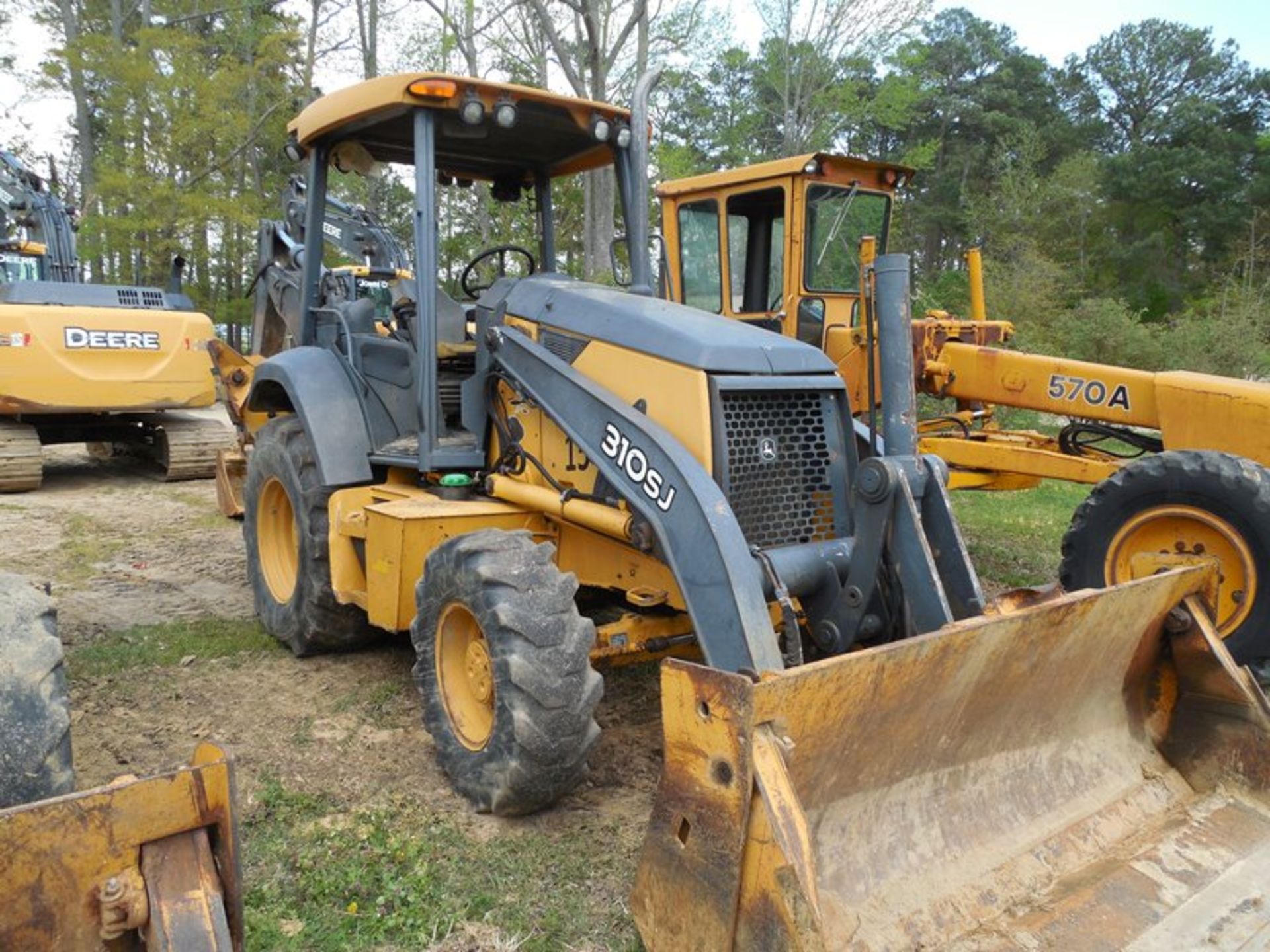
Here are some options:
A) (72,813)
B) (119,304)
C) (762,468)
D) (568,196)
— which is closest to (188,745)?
(72,813)

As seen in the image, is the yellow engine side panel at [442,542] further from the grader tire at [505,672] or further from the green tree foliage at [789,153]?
the green tree foliage at [789,153]

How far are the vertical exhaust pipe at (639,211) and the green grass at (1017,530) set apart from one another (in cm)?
335

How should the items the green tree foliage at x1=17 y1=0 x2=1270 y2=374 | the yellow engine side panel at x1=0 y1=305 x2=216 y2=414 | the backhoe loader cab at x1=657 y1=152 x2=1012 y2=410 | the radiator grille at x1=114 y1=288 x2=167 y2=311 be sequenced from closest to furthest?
the backhoe loader cab at x1=657 y1=152 x2=1012 y2=410, the yellow engine side panel at x1=0 y1=305 x2=216 y2=414, the radiator grille at x1=114 y1=288 x2=167 y2=311, the green tree foliage at x1=17 y1=0 x2=1270 y2=374

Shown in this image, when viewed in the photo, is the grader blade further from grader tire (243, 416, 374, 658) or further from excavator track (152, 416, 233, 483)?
excavator track (152, 416, 233, 483)

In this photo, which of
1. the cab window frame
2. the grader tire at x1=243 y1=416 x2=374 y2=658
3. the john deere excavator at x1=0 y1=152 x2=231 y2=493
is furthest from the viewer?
the john deere excavator at x1=0 y1=152 x2=231 y2=493

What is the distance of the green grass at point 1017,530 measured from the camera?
297 inches

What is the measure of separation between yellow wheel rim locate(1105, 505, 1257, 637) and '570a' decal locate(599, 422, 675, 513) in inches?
107

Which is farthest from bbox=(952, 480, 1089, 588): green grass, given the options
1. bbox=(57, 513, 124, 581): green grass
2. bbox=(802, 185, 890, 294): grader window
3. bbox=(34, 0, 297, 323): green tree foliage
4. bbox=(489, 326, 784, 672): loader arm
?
bbox=(34, 0, 297, 323): green tree foliage

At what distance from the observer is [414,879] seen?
307 cm

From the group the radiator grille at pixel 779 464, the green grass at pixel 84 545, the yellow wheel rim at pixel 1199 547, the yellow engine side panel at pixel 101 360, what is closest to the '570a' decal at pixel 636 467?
the radiator grille at pixel 779 464

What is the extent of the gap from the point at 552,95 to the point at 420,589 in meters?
2.16

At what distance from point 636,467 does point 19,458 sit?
27.5ft

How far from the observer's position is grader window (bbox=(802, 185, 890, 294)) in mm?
7305

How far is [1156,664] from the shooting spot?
370cm
